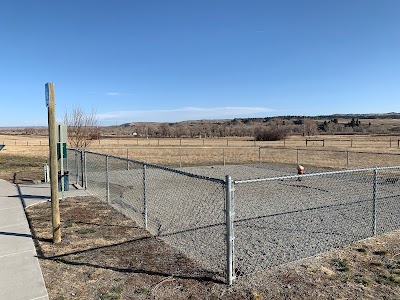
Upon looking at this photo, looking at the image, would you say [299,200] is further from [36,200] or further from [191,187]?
[36,200]

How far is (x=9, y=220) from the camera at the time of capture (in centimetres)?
830

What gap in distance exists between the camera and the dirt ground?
15.3 ft

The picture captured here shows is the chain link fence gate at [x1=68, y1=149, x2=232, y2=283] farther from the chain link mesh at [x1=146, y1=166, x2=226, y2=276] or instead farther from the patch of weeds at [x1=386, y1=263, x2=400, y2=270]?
the patch of weeds at [x1=386, y1=263, x2=400, y2=270]

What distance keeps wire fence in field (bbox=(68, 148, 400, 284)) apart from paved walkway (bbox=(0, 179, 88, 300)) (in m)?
2.32

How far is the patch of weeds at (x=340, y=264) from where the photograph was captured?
5464mm

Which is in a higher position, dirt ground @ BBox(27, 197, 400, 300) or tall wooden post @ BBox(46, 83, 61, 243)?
tall wooden post @ BBox(46, 83, 61, 243)

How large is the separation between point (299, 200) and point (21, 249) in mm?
8236

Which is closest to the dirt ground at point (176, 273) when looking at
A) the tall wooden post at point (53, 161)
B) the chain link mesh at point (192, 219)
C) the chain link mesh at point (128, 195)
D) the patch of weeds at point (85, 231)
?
the patch of weeds at point (85, 231)

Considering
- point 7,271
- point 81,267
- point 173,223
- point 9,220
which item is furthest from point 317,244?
point 9,220

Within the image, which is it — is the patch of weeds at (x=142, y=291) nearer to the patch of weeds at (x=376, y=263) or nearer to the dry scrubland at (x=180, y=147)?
the patch of weeds at (x=376, y=263)

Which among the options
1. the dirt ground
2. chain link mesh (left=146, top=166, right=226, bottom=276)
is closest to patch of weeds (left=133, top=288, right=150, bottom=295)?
the dirt ground

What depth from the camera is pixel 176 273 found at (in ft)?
17.4

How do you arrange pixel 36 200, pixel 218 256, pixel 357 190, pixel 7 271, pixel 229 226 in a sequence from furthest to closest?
pixel 357 190 < pixel 36 200 < pixel 218 256 < pixel 7 271 < pixel 229 226

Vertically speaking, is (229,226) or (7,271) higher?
(229,226)
